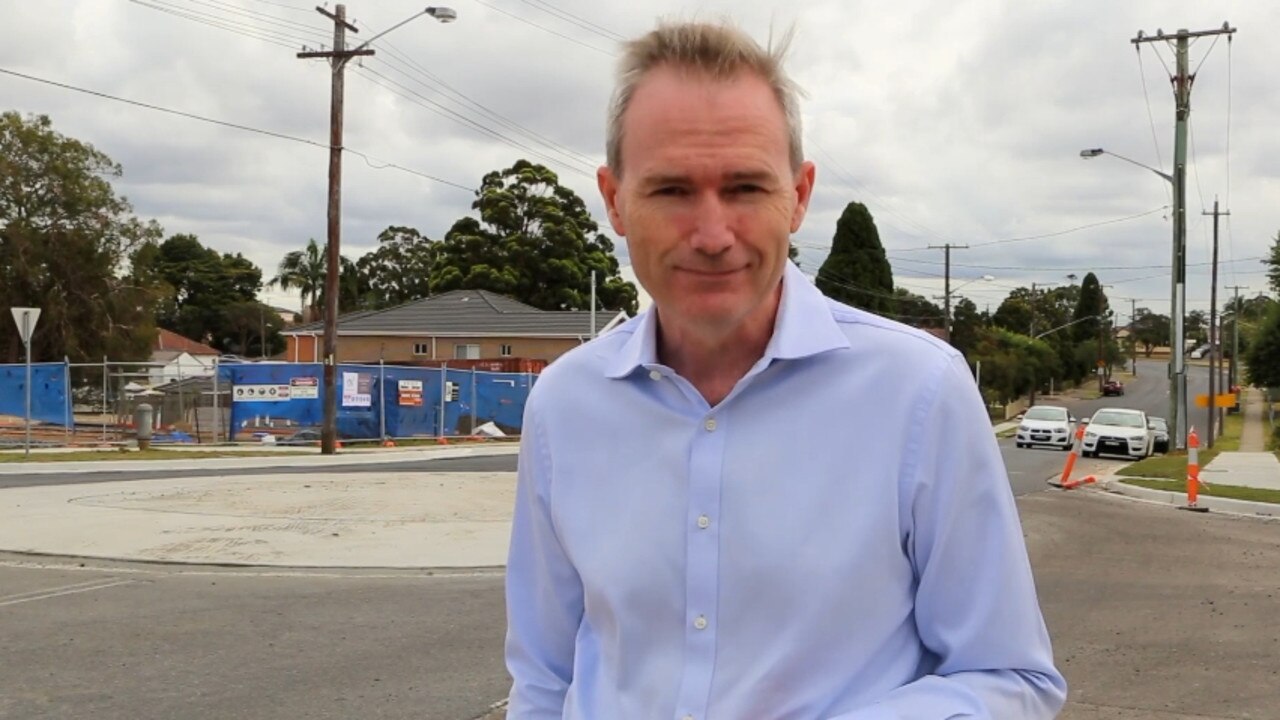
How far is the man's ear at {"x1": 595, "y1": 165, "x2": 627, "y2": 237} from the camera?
1.99 metres

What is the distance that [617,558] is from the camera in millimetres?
1905

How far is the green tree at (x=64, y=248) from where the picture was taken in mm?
51094

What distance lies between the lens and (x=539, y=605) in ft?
7.09

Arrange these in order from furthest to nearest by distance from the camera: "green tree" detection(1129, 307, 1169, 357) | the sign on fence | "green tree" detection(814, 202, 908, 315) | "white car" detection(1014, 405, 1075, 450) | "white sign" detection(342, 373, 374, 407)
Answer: "green tree" detection(1129, 307, 1169, 357)
"green tree" detection(814, 202, 908, 315)
"white car" detection(1014, 405, 1075, 450)
the sign on fence
"white sign" detection(342, 373, 374, 407)

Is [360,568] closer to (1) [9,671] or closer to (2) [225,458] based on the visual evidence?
(1) [9,671]

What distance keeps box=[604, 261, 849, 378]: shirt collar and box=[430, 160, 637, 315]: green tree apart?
6655 cm

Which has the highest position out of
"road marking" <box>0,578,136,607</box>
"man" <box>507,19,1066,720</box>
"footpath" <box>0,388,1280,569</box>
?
"man" <box>507,19,1066,720</box>

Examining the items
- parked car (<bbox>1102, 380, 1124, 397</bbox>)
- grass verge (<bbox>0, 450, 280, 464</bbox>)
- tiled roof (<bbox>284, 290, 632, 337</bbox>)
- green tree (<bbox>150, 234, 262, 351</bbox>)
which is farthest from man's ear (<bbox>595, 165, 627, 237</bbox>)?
parked car (<bbox>1102, 380, 1124, 397</bbox>)

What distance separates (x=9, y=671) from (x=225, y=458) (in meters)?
18.9

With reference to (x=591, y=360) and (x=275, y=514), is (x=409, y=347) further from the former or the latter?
(x=591, y=360)

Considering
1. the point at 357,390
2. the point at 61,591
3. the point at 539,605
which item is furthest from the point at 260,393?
the point at 539,605

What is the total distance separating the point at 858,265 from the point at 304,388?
4367 centimetres

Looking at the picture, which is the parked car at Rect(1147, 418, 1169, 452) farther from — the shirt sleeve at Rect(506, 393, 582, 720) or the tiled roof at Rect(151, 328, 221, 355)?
the tiled roof at Rect(151, 328, 221, 355)

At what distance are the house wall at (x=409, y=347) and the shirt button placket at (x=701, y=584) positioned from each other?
5122 cm
